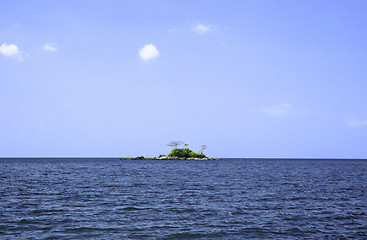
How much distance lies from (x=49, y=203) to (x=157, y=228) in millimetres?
13543

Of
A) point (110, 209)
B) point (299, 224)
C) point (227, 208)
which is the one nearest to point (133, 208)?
point (110, 209)

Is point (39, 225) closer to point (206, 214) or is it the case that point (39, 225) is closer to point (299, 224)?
point (206, 214)

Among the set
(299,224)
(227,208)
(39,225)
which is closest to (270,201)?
(227,208)

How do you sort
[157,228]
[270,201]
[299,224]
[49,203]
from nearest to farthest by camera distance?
[157,228] → [299,224] → [49,203] → [270,201]

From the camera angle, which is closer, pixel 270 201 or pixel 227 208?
pixel 227 208

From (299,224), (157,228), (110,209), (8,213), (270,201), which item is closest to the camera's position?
(157,228)

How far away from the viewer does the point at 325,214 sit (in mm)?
22719

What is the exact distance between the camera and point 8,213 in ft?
71.8

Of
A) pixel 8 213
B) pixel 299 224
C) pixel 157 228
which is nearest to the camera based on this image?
pixel 157 228

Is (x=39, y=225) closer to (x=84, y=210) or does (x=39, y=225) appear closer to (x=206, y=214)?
(x=84, y=210)

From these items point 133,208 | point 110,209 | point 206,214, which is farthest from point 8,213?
point 206,214

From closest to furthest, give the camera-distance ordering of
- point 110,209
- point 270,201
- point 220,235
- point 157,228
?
point 220,235, point 157,228, point 110,209, point 270,201

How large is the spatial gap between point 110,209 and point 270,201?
49.7ft

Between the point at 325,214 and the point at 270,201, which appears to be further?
the point at 270,201
